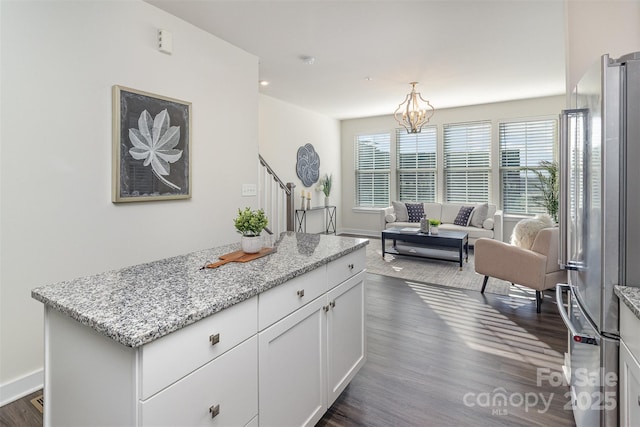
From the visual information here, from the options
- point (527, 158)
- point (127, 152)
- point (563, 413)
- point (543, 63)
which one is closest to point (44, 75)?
point (127, 152)

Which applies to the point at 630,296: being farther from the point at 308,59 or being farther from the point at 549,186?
the point at 549,186

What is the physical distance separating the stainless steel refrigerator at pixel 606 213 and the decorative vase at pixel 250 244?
1479mm

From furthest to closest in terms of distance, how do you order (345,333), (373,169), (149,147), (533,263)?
(373,169) → (533,263) → (149,147) → (345,333)

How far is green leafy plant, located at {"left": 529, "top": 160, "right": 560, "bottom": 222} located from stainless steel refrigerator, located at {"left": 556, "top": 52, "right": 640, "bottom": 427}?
4496 mm

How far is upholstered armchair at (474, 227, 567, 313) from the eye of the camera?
3.18 m

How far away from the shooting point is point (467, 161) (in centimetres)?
672

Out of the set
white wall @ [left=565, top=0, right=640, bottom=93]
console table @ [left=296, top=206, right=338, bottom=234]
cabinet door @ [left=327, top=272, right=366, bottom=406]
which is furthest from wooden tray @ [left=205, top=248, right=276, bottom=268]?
console table @ [left=296, top=206, right=338, bottom=234]

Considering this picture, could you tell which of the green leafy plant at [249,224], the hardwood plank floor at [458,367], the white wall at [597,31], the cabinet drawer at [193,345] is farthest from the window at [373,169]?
the cabinet drawer at [193,345]

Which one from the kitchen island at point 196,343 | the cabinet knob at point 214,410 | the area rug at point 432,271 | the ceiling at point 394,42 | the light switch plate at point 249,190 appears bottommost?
the area rug at point 432,271

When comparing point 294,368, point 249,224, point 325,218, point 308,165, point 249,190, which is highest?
point 308,165

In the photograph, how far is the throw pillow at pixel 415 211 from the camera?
6.52m

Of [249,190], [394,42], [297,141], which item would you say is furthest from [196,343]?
[297,141]

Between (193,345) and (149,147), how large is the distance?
2132mm

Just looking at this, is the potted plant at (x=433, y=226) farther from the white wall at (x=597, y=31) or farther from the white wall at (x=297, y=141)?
the white wall at (x=597, y=31)
